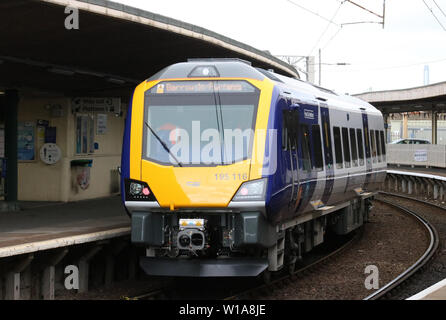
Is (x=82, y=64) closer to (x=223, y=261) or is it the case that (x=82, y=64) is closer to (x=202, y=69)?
(x=202, y=69)

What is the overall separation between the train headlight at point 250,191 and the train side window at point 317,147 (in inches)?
99.1

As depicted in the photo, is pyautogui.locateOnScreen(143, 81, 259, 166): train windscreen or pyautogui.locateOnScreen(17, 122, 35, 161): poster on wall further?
pyautogui.locateOnScreen(17, 122, 35, 161): poster on wall

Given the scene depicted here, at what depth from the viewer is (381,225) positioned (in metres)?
18.6

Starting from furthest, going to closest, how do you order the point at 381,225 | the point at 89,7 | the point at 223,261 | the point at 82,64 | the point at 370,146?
1. the point at 381,225
2. the point at 370,146
3. the point at 82,64
4. the point at 89,7
5. the point at 223,261

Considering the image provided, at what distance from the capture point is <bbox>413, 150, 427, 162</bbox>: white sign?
1491 inches

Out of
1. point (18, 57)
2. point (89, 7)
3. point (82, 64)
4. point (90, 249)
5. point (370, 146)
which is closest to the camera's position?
point (89, 7)

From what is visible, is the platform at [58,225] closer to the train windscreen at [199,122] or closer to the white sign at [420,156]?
the train windscreen at [199,122]

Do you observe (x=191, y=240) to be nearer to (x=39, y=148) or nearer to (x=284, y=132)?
(x=284, y=132)

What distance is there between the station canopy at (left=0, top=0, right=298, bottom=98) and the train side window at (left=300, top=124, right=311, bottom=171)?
2.67m

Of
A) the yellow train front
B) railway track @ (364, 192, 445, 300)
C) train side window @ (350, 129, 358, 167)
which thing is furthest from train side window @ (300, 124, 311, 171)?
train side window @ (350, 129, 358, 167)

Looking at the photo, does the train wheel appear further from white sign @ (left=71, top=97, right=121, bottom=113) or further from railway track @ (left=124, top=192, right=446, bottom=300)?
white sign @ (left=71, top=97, right=121, bottom=113)

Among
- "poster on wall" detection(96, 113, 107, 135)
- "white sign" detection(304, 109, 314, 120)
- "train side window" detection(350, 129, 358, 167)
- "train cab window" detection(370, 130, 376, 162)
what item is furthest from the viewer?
"poster on wall" detection(96, 113, 107, 135)

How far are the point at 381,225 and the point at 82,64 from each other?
938 centimetres
